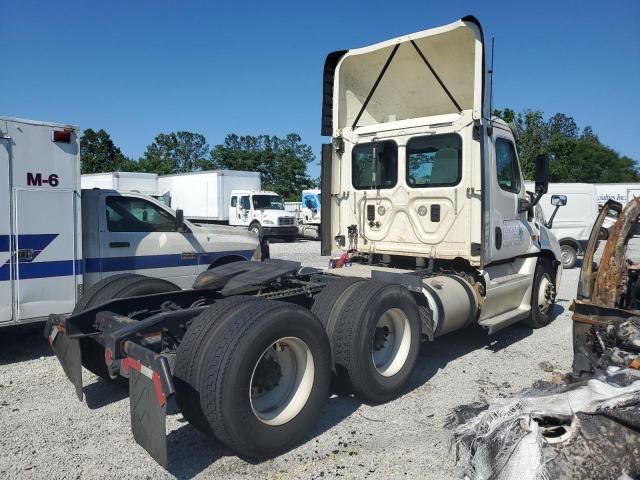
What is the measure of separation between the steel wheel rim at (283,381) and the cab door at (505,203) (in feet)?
9.88

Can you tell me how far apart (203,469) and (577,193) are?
14590 mm

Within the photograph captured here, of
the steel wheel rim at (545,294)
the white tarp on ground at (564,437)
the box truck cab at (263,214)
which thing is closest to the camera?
the white tarp on ground at (564,437)

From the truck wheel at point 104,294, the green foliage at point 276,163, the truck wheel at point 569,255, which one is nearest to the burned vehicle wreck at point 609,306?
the truck wheel at point 104,294

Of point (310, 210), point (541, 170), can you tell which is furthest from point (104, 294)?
point (310, 210)

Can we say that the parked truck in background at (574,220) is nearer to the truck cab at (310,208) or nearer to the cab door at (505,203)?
the cab door at (505,203)

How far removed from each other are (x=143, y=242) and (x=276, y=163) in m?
53.7

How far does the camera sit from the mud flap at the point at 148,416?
315 centimetres

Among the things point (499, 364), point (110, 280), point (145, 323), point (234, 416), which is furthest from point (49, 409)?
point (499, 364)

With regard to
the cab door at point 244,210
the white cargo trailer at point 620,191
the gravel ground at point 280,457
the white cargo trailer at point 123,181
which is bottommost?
the gravel ground at point 280,457

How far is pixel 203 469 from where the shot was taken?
3578 millimetres

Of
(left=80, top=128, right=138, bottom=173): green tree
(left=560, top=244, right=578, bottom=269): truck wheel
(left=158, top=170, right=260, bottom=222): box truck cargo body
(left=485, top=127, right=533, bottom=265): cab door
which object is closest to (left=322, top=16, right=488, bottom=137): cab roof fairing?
(left=485, top=127, right=533, bottom=265): cab door

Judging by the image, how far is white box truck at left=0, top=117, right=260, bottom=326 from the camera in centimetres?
588

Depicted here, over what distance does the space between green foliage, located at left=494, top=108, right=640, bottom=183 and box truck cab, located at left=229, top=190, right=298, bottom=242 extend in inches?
408

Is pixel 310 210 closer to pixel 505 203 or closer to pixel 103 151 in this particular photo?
pixel 505 203
